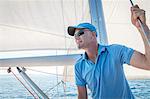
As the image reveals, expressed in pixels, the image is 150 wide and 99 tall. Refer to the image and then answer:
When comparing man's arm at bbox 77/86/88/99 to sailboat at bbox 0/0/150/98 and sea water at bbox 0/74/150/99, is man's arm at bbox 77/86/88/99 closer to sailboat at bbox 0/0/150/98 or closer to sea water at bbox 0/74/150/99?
sailboat at bbox 0/0/150/98

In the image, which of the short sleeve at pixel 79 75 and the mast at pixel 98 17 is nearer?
the short sleeve at pixel 79 75

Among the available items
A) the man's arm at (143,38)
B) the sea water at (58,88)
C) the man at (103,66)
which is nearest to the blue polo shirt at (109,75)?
the man at (103,66)

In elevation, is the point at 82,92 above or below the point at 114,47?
below

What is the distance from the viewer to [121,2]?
2.57m

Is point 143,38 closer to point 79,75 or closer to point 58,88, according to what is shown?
point 79,75

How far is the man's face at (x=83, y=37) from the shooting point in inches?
62.4

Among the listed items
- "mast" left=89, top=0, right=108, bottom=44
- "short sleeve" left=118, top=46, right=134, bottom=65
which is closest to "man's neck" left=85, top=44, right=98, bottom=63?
"short sleeve" left=118, top=46, right=134, bottom=65

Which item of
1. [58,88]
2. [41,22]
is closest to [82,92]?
[41,22]

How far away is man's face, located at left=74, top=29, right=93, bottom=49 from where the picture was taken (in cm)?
158

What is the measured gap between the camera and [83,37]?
160cm

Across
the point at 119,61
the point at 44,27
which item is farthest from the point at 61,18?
the point at 119,61

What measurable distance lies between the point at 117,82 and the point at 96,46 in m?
0.20

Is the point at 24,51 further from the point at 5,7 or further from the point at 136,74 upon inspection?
the point at 136,74

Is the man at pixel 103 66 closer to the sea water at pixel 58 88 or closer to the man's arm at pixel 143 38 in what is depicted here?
the man's arm at pixel 143 38
